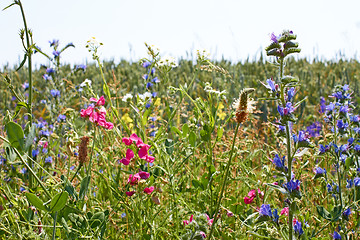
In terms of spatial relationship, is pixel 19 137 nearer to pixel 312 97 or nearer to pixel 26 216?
pixel 26 216

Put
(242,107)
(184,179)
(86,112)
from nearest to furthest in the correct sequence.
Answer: (242,107), (86,112), (184,179)

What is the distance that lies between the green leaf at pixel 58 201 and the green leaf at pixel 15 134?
192 millimetres

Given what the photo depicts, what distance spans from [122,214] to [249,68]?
5.42 meters

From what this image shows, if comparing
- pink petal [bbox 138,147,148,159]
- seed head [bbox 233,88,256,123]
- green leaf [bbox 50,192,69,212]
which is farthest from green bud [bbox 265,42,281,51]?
green leaf [bbox 50,192,69,212]

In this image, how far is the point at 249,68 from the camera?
696 centimetres

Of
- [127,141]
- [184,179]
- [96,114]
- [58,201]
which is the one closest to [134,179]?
[127,141]

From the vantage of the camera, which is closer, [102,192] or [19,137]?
[19,137]

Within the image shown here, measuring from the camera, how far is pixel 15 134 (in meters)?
1.12

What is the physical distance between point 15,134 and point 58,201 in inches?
9.6

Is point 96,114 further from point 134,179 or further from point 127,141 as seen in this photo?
point 134,179

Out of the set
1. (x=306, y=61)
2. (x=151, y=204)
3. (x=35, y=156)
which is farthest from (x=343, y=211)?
(x=306, y=61)

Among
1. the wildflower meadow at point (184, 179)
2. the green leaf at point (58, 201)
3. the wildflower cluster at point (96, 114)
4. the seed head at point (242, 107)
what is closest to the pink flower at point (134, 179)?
the wildflower meadow at point (184, 179)

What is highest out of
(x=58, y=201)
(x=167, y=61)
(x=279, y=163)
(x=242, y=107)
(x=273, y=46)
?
(x=167, y=61)

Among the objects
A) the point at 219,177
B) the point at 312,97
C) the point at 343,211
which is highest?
the point at 312,97
